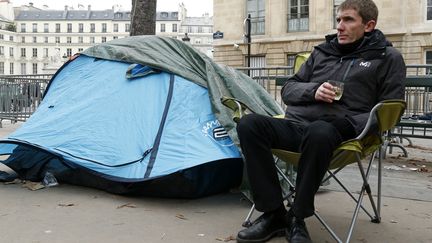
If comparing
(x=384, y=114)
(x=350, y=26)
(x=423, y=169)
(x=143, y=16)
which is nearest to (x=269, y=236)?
(x=384, y=114)

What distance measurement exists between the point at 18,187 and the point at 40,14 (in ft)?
444

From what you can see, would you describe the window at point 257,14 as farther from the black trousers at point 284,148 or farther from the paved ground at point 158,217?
the black trousers at point 284,148

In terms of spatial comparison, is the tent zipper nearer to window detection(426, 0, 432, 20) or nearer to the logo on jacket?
the logo on jacket

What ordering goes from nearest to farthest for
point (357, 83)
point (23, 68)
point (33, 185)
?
point (357, 83)
point (33, 185)
point (23, 68)

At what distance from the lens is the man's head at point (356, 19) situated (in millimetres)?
3244

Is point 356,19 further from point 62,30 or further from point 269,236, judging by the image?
point 62,30

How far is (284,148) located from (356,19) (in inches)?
40.5

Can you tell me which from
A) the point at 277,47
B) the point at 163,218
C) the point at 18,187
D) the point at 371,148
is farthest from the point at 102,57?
the point at 277,47

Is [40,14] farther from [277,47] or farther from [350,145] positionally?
[350,145]

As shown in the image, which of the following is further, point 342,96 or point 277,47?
point 277,47

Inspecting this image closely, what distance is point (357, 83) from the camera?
3199 mm

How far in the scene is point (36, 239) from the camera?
2.99m

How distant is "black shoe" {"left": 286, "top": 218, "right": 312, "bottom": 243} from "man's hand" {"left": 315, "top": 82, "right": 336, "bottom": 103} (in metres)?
0.80

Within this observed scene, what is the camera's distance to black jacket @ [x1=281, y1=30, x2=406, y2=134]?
3133mm
